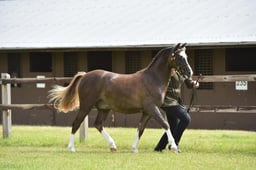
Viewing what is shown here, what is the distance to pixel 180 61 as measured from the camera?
1278 centimetres

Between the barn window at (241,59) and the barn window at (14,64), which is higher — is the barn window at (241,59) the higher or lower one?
the higher one

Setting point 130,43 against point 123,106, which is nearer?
point 123,106

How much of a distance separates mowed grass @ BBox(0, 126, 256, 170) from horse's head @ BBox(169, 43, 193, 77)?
60.1 inches

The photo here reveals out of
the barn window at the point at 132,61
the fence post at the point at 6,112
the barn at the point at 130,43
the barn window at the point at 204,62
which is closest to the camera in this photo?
the fence post at the point at 6,112

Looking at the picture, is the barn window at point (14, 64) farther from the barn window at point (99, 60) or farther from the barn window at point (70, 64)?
the barn window at point (99, 60)

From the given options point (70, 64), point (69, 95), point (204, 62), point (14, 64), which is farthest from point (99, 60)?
point (69, 95)

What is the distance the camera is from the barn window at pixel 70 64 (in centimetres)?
2322

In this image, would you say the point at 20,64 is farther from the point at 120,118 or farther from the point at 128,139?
the point at 128,139

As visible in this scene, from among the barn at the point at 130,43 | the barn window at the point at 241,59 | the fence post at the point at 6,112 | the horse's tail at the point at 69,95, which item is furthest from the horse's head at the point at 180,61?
the barn window at the point at 241,59

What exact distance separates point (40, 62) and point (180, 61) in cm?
1156

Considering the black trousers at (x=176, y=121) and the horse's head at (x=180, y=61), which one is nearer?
the horse's head at (x=180, y=61)

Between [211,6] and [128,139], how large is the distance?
8.00m

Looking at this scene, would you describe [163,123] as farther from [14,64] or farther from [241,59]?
[14,64]

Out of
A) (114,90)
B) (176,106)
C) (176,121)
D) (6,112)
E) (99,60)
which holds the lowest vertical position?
(6,112)
